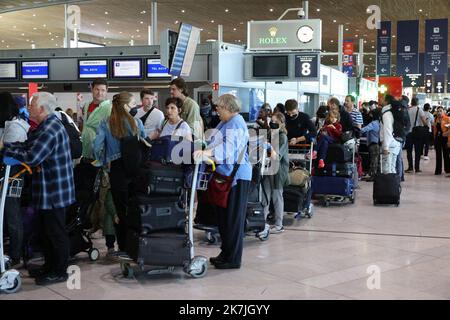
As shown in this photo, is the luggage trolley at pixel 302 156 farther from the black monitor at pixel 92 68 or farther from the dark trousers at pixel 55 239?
the black monitor at pixel 92 68

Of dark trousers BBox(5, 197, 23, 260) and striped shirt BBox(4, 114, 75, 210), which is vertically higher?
striped shirt BBox(4, 114, 75, 210)

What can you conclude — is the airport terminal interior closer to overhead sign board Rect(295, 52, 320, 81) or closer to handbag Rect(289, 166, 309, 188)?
handbag Rect(289, 166, 309, 188)

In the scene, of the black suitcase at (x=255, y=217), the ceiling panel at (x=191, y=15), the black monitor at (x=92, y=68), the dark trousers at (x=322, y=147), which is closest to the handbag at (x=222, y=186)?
the black suitcase at (x=255, y=217)

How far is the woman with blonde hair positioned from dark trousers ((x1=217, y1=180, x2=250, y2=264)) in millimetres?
946

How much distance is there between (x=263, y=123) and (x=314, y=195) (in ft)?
7.76

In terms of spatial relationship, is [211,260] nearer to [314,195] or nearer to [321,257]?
[321,257]

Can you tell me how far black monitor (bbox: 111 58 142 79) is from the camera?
13492mm

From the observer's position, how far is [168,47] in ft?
24.2

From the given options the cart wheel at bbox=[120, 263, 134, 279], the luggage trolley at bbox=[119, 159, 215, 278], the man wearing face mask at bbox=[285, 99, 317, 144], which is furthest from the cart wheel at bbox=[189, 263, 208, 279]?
the man wearing face mask at bbox=[285, 99, 317, 144]

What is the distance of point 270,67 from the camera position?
12.8 metres

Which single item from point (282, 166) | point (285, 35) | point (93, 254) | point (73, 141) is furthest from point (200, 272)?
point (285, 35)

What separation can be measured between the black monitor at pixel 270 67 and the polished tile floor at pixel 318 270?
5517mm

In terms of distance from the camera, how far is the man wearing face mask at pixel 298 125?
8141 mm

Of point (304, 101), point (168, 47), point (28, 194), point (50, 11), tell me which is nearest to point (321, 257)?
point (28, 194)
